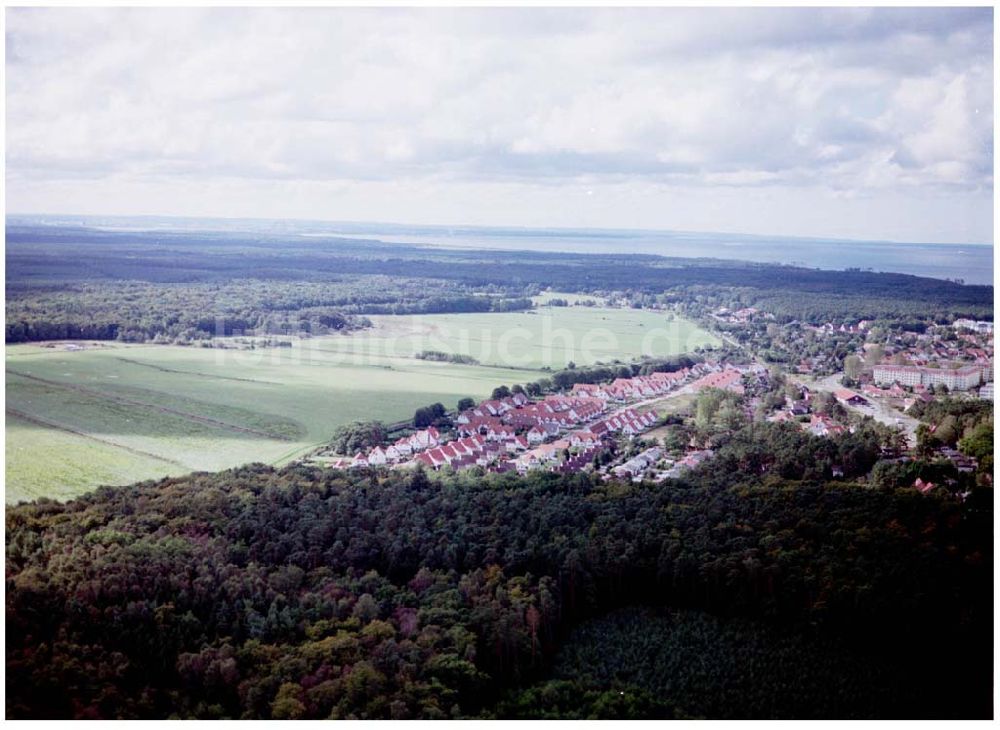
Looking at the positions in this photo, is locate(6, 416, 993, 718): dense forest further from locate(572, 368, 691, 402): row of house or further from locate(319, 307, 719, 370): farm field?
locate(319, 307, 719, 370): farm field

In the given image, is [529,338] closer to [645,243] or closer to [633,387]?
[633,387]

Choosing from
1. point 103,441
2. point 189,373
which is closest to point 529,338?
point 189,373

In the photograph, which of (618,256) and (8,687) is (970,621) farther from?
(8,687)

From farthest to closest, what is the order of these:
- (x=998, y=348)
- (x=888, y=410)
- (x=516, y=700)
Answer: (x=888, y=410) < (x=998, y=348) < (x=516, y=700)

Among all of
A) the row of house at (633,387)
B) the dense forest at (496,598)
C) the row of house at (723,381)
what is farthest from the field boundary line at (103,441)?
the row of house at (723,381)

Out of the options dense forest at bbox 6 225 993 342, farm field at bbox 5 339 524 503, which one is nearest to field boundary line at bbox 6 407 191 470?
farm field at bbox 5 339 524 503
